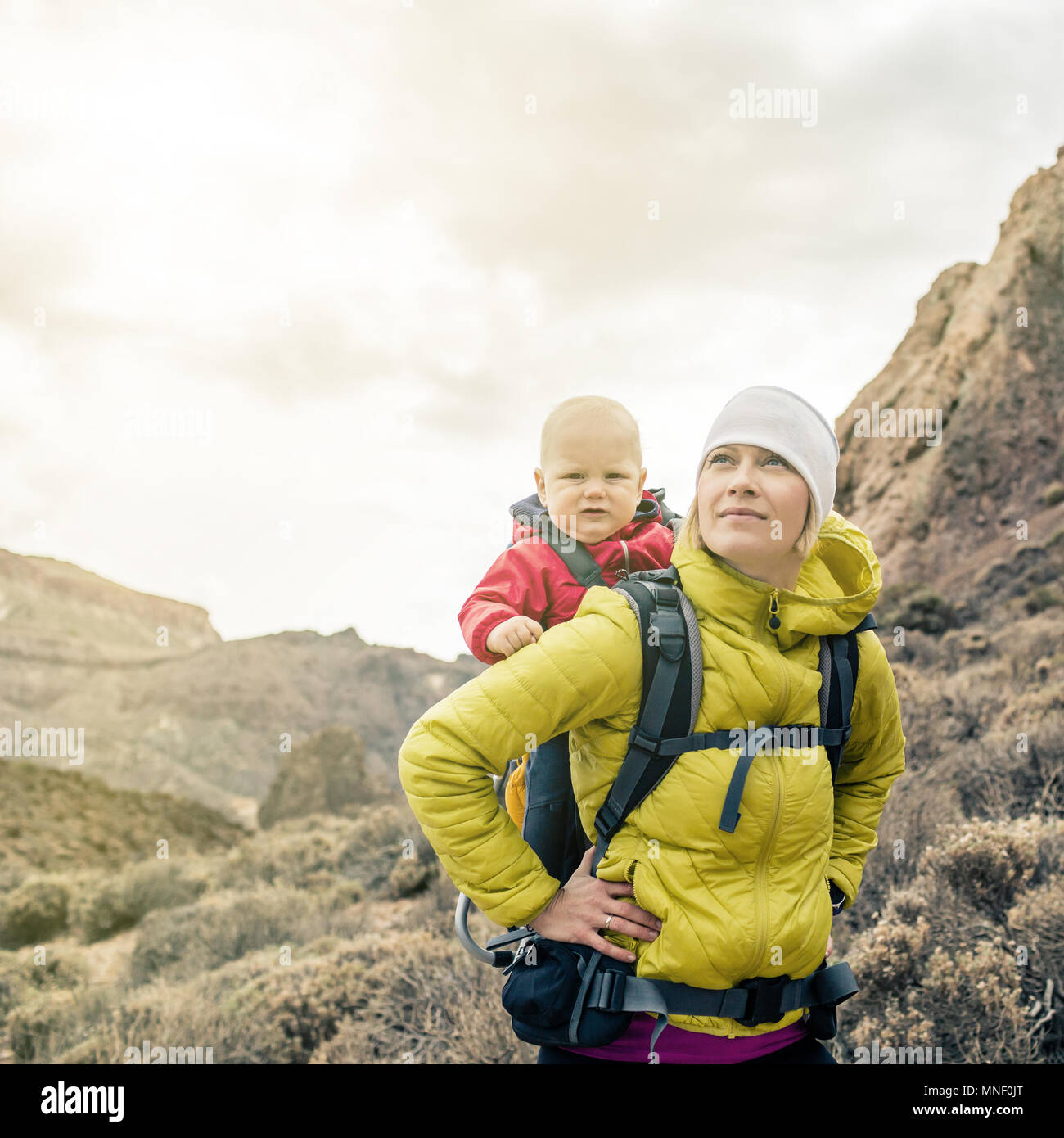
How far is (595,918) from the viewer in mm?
1450

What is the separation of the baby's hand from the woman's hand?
0.47 metres

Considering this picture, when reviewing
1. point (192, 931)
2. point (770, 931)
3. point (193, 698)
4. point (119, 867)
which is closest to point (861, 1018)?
point (770, 931)

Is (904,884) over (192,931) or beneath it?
over

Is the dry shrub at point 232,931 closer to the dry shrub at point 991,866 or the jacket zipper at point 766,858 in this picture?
the dry shrub at point 991,866

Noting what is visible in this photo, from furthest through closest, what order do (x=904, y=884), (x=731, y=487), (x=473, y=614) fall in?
1. (x=904, y=884)
2. (x=473, y=614)
3. (x=731, y=487)

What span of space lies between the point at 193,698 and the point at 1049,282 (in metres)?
34.6

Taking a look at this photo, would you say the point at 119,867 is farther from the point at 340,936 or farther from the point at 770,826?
the point at 770,826

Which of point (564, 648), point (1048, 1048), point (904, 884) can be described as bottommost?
point (1048, 1048)

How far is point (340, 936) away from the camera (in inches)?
277

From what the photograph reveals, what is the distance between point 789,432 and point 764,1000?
3.55 ft

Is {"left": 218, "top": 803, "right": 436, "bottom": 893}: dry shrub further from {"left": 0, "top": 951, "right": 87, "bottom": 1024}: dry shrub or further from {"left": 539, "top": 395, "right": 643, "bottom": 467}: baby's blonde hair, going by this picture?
{"left": 539, "top": 395, "right": 643, "bottom": 467}: baby's blonde hair

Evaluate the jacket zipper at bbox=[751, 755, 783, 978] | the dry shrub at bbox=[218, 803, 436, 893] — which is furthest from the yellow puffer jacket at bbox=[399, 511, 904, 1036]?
the dry shrub at bbox=[218, 803, 436, 893]
